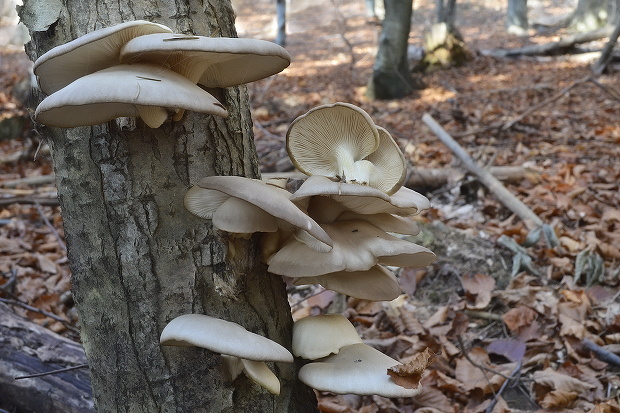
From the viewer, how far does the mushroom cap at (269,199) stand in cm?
129

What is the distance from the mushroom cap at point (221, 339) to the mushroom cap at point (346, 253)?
0.21m

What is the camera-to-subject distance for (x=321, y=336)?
5.41 feet

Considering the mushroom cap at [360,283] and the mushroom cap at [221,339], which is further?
the mushroom cap at [360,283]

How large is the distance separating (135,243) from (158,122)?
36 centimetres

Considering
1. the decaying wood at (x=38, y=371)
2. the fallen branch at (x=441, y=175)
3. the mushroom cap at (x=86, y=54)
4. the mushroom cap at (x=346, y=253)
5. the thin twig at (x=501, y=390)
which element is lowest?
the thin twig at (x=501, y=390)

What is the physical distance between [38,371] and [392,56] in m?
9.41

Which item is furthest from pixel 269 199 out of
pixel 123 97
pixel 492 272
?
pixel 492 272

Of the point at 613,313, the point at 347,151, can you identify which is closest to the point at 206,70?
the point at 347,151

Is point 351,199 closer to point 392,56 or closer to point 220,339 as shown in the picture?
point 220,339

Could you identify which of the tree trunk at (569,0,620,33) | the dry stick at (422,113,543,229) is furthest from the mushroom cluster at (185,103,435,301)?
the tree trunk at (569,0,620,33)

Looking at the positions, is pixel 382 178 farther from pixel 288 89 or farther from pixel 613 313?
pixel 288 89

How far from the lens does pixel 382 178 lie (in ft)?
5.61

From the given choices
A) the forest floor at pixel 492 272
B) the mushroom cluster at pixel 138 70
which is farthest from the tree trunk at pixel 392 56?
the mushroom cluster at pixel 138 70

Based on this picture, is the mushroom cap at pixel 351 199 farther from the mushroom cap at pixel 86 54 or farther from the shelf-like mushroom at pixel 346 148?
the mushroom cap at pixel 86 54
